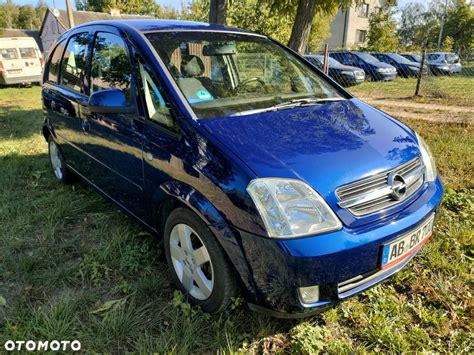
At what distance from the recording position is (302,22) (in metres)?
6.48

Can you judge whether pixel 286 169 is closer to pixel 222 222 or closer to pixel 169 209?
pixel 222 222

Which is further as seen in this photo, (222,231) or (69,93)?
(69,93)

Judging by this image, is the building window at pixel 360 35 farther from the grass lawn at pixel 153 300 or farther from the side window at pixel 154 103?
the side window at pixel 154 103

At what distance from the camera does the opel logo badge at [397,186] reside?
2.07 metres

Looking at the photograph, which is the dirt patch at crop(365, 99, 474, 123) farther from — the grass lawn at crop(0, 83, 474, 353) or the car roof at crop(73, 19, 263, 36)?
the car roof at crop(73, 19, 263, 36)

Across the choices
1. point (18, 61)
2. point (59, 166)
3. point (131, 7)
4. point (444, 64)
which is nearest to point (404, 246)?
point (59, 166)

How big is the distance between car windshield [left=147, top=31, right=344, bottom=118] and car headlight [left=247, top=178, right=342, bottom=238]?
0.69 metres

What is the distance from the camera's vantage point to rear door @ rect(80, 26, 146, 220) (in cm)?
262

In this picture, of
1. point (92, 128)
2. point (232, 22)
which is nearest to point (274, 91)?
point (92, 128)

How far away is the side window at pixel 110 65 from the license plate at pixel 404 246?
1.86 metres

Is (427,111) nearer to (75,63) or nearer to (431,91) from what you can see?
(431,91)

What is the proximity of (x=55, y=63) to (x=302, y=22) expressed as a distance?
13.5 ft

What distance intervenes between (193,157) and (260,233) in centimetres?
60

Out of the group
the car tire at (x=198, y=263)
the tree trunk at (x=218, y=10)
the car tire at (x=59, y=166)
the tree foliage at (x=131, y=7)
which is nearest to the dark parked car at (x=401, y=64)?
the tree trunk at (x=218, y=10)
